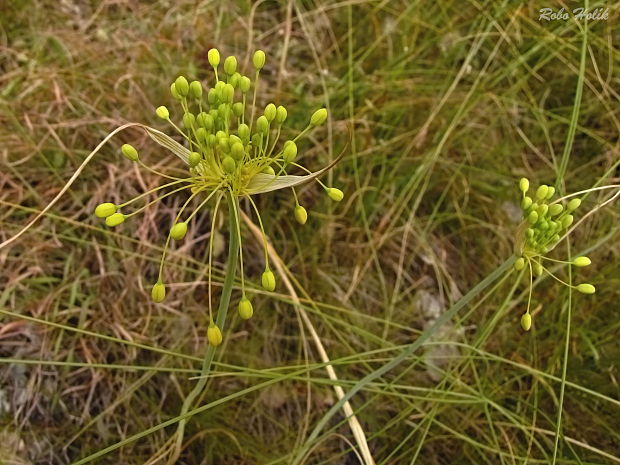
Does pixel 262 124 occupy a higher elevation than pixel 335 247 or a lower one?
higher

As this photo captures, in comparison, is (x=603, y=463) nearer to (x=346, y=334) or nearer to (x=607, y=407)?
(x=607, y=407)

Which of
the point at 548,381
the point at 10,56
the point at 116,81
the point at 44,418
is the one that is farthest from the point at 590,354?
the point at 10,56

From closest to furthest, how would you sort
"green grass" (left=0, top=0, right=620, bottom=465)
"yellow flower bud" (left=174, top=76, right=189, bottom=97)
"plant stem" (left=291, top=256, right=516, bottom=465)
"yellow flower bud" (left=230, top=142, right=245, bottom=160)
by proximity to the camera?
"yellow flower bud" (left=230, top=142, right=245, bottom=160) → "yellow flower bud" (left=174, top=76, right=189, bottom=97) → "plant stem" (left=291, top=256, right=516, bottom=465) → "green grass" (left=0, top=0, right=620, bottom=465)

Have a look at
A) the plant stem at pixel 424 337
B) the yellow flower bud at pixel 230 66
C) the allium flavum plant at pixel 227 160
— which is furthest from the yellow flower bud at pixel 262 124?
the plant stem at pixel 424 337

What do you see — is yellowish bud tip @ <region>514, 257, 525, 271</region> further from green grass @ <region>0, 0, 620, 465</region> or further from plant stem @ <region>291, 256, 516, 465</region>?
green grass @ <region>0, 0, 620, 465</region>

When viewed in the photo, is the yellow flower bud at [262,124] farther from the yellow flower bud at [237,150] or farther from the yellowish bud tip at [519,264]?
the yellowish bud tip at [519,264]

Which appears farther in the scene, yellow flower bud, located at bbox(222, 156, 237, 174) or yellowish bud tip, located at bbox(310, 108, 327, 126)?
yellowish bud tip, located at bbox(310, 108, 327, 126)

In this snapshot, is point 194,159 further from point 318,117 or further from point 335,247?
point 335,247

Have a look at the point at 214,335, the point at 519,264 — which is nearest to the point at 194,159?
the point at 214,335

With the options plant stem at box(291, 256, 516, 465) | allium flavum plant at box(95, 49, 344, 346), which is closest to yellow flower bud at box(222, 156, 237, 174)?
allium flavum plant at box(95, 49, 344, 346)
